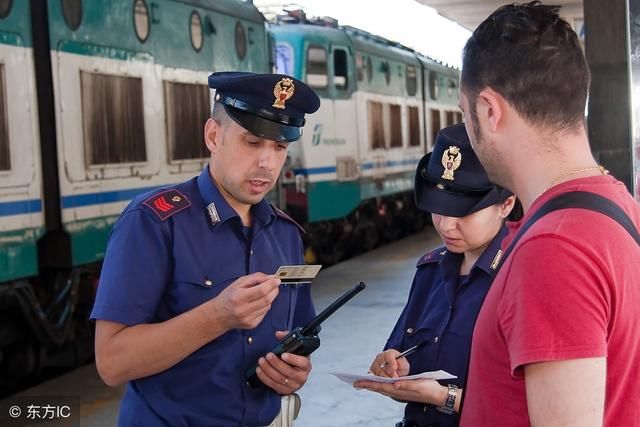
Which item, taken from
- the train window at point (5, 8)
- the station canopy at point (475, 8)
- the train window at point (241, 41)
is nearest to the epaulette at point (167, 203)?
the train window at point (5, 8)

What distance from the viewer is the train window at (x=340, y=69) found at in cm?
1278

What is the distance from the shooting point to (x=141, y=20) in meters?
7.27

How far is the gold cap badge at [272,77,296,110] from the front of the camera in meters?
2.70

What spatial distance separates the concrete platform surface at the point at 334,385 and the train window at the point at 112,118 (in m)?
1.68

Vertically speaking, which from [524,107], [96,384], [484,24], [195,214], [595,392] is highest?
[484,24]

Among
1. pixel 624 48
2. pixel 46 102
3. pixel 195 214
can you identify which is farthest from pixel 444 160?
pixel 46 102

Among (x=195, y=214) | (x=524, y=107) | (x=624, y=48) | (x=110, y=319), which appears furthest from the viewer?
(x=624, y=48)

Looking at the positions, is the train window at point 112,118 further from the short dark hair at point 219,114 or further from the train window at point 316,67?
the train window at point 316,67

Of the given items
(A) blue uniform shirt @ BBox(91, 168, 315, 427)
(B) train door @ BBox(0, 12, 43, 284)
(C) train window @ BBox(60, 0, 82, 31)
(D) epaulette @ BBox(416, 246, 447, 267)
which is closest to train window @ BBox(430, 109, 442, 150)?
(C) train window @ BBox(60, 0, 82, 31)

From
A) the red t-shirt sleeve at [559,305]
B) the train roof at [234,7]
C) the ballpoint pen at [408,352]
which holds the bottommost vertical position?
the ballpoint pen at [408,352]

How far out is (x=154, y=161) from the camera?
24.1 feet

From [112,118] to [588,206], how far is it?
19.0 feet

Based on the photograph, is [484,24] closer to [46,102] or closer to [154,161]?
[46,102]

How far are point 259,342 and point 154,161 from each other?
196 inches
